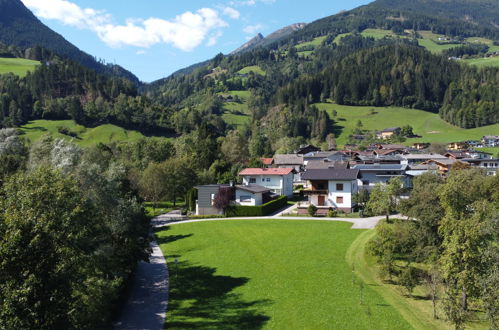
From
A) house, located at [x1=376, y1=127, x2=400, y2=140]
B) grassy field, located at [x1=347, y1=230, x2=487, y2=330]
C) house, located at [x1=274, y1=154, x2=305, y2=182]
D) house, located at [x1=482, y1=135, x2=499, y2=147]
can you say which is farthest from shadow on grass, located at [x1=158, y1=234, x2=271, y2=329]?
house, located at [x1=482, y1=135, x2=499, y2=147]

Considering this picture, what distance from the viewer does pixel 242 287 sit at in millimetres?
27859

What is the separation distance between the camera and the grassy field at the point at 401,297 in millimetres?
22359

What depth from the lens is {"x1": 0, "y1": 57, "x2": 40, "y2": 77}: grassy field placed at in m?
163

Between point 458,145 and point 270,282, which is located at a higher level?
point 458,145

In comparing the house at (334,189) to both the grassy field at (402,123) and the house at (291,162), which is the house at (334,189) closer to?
→ the house at (291,162)

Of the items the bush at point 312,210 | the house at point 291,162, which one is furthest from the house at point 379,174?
the house at point 291,162

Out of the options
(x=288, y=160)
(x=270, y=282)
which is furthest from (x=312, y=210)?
(x=288, y=160)

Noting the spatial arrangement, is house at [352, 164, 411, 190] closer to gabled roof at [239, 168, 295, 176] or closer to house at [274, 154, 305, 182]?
gabled roof at [239, 168, 295, 176]

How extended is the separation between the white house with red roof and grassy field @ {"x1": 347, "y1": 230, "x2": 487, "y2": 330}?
31296 millimetres

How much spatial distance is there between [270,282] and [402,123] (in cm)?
15552

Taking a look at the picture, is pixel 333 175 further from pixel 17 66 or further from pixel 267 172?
pixel 17 66

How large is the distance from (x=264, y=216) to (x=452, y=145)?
344 ft

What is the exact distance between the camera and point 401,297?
2603cm

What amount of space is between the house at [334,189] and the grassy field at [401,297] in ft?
63.3
